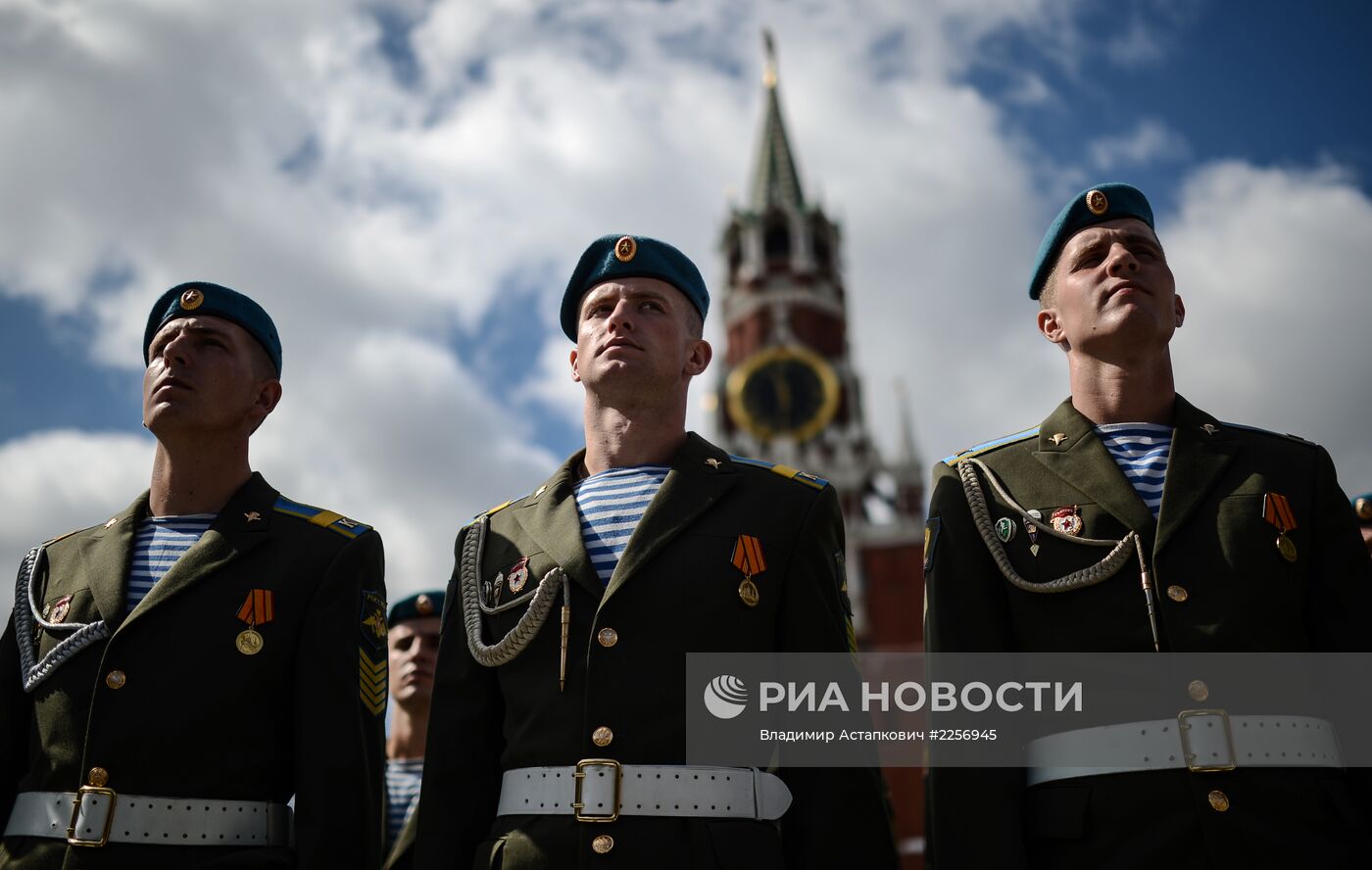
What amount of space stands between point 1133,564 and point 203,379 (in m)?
3.37

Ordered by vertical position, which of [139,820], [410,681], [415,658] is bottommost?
[139,820]

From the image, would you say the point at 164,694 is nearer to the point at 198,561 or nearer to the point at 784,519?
the point at 198,561

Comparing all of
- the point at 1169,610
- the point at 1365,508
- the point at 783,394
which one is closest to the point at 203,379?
the point at 1169,610

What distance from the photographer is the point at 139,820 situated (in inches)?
151

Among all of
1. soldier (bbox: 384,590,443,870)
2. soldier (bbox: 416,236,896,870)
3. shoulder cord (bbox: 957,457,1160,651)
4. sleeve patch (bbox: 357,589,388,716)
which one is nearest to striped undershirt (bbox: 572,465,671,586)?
soldier (bbox: 416,236,896,870)

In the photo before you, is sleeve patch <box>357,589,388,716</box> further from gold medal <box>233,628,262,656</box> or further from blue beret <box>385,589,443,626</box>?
blue beret <box>385,589,443,626</box>

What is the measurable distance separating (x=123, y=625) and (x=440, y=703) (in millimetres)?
1109

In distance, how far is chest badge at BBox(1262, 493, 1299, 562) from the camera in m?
3.58

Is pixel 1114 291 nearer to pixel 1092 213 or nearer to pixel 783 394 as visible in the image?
pixel 1092 213

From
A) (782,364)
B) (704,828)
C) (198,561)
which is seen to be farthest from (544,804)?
(782,364)

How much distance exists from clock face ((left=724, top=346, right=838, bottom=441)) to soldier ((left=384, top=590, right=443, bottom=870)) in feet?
115

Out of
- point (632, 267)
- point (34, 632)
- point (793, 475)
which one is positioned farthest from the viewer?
point (632, 267)

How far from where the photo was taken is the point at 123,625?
161 inches

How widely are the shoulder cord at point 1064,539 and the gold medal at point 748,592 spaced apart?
74 cm
